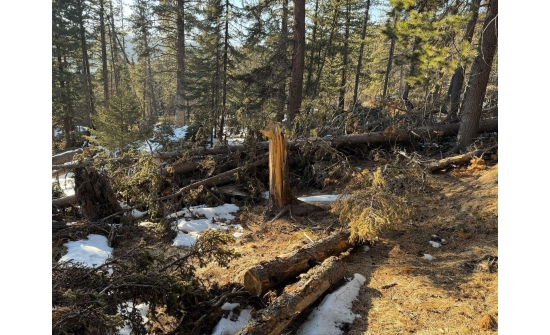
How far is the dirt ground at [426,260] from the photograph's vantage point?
3004mm

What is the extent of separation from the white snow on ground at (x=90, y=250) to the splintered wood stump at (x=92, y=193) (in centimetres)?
70

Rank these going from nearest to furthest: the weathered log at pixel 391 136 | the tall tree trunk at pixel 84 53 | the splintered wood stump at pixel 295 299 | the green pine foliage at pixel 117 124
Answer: the splintered wood stump at pixel 295 299 → the weathered log at pixel 391 136 → the green pine foliage at pixel 117 124 → the tall tree trunk at pixel 84 53

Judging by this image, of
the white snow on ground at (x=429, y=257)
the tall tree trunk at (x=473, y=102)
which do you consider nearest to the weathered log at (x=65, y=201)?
the white snow on ground at (x=429, y=257)

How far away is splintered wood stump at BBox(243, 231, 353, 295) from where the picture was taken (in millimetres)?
3436

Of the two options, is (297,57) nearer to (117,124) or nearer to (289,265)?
(117,124)

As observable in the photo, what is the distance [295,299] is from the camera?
122 inches

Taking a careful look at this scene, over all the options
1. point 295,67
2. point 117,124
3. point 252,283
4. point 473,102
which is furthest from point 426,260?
point 117,124

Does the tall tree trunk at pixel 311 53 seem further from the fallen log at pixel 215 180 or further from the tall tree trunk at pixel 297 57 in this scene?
the fallen log at pixel 215 180

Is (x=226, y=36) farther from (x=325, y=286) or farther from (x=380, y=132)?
(x=325, y=286)

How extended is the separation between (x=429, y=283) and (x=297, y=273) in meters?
1.50

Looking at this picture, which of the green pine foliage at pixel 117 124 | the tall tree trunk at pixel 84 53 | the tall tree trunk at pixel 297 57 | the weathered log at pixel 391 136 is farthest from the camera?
the tall tree trunk at pixel 84 53

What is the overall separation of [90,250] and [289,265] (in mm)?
3425
